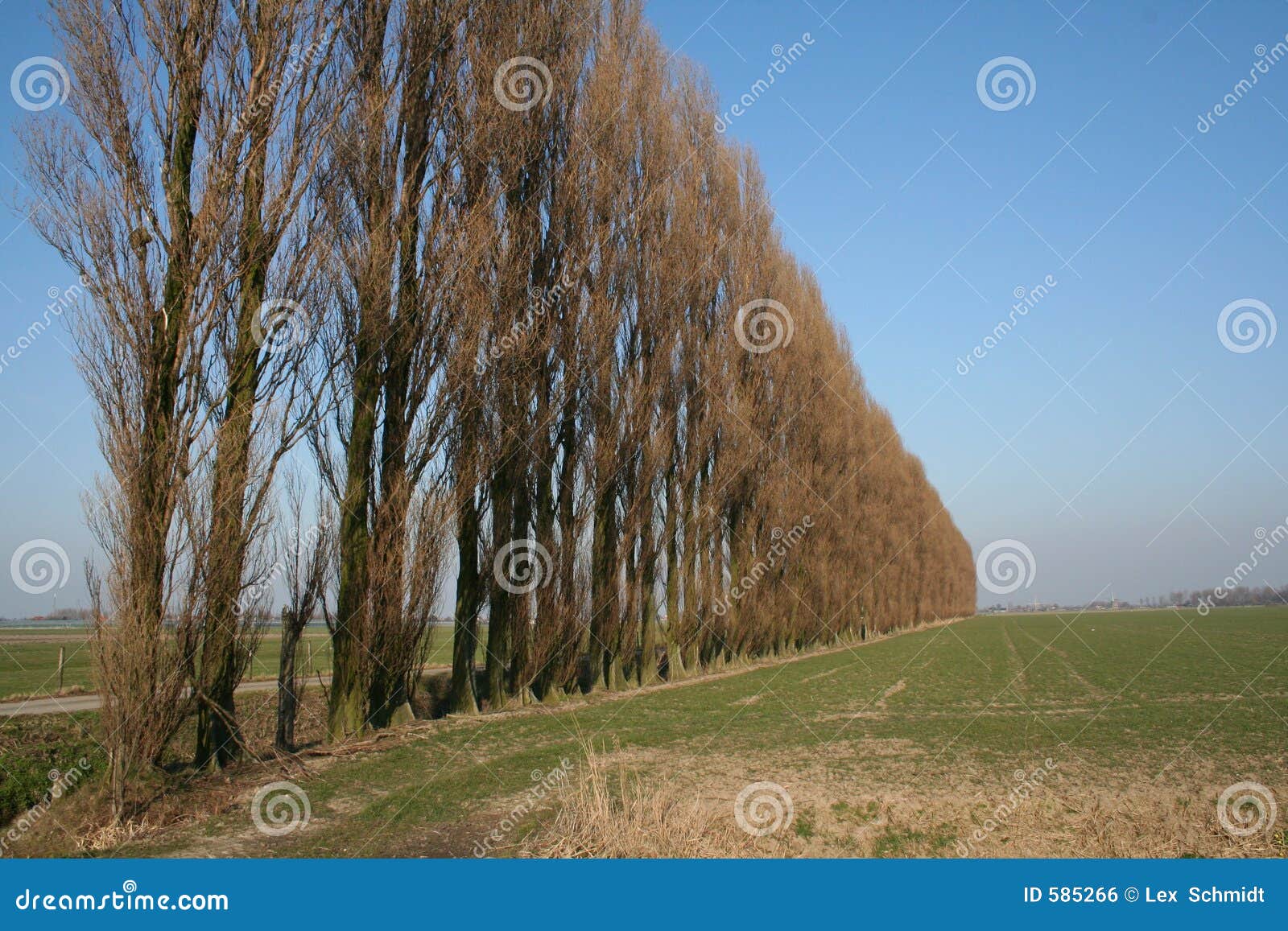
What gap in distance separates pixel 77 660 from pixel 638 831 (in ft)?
26.1

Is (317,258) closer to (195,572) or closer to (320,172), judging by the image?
(320,172)

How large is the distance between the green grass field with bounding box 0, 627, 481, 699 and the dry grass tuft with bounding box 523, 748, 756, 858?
4.28m

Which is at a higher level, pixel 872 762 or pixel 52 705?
pixel 872 762

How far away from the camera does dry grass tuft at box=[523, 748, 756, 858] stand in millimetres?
5977

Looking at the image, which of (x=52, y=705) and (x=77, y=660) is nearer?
(x=77, y=660)

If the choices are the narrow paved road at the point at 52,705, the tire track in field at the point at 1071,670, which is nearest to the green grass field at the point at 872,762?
the tire track in field at the point at 1071,670

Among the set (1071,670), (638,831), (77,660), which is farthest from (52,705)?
(1071,670)

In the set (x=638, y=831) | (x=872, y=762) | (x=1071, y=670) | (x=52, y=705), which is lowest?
(x=1071, y=670)

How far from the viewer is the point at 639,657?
58.4 ft

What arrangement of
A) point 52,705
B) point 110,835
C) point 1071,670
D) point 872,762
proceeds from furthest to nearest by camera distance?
point 1071,670, point 52,705, point 872,762, point 110,835

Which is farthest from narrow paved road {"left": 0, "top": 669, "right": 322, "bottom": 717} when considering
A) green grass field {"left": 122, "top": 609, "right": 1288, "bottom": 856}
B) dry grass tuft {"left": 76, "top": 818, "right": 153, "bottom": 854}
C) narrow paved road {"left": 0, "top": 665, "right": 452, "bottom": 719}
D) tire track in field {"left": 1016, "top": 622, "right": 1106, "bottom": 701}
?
tire track in field {"left": 1016, "top": 622, "right": 1106, "bottom": 701}

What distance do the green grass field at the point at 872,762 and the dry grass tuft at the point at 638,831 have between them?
53cm

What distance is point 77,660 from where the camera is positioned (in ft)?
33.4

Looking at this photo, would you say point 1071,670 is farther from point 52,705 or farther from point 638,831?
point 52,705
